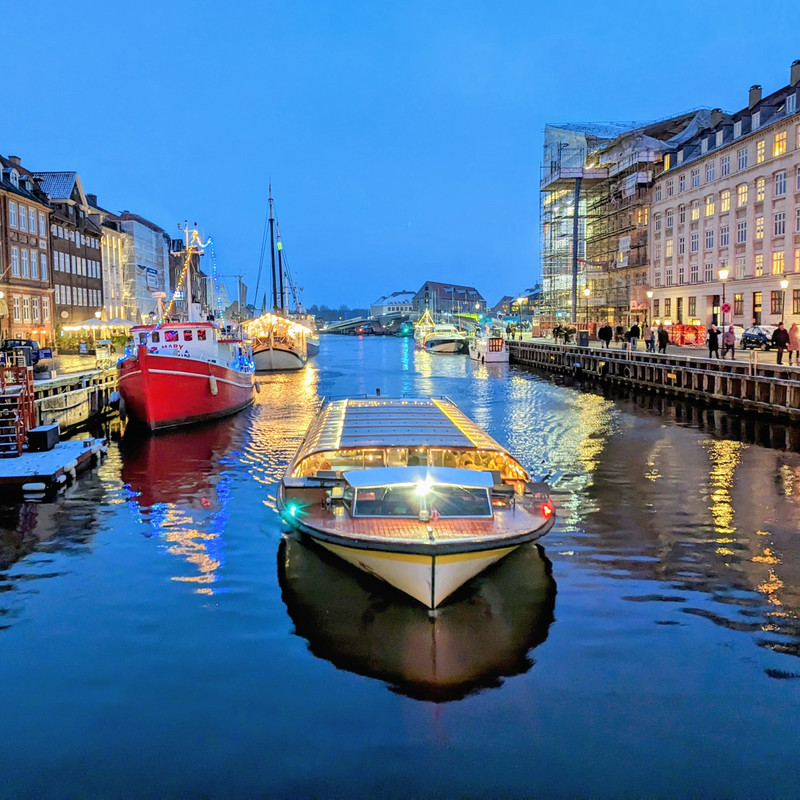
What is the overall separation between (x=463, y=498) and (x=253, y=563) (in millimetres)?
4416

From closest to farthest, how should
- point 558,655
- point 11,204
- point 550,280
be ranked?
point 558,655 < point 11,204 < point 550,280

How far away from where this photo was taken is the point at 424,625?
462 inches

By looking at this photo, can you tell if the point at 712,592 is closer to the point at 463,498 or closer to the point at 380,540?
the point at 463,498

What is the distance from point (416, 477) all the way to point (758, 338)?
39.7 metres

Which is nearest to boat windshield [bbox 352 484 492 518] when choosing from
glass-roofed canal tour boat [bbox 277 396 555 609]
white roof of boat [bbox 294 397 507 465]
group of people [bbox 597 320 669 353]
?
glass-roofed canal tour boat [bbox 277 396 555 609]

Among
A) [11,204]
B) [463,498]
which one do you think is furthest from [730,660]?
[11,204]

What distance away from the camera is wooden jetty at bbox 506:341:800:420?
33375mm

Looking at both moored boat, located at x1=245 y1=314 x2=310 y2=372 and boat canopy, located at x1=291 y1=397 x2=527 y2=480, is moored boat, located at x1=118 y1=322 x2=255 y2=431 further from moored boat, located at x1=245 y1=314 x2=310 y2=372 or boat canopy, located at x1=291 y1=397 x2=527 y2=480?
moored boat, located at x1=245 y1=314 x2=310 y2=372

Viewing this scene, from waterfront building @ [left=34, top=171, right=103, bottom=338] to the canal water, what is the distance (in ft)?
176

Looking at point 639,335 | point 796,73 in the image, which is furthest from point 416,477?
point 639,335

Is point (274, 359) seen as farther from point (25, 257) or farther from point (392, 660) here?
point (392, 660)

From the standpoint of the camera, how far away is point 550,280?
97750 millimetres

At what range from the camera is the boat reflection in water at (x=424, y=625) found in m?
10.5

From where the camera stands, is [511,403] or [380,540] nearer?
[380,540]
